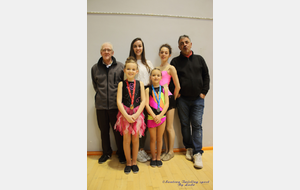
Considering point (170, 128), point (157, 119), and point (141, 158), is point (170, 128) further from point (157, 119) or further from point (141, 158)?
point (141, 158)

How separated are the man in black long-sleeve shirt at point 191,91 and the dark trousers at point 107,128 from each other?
3.49 ft

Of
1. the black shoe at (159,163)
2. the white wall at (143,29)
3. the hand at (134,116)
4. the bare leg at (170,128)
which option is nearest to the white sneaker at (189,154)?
the bare leg at (170,128)

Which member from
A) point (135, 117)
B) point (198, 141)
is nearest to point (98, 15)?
point (135, 117)

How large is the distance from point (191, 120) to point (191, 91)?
0.50 meters

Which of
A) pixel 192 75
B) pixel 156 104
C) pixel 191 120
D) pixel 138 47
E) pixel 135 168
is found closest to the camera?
pixel 135 168

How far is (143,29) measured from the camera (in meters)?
2.41

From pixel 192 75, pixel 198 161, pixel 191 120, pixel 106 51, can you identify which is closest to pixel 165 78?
pixel 192 75

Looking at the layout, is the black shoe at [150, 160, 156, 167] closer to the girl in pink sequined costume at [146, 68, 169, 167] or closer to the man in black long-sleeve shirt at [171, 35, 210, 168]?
the girl in pink sequined costume at [146, 68, 169, 167]

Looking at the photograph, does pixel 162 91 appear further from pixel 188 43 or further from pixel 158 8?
pixel 158 8

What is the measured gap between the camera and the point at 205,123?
8.77 feet

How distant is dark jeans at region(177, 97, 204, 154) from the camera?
2369 mm

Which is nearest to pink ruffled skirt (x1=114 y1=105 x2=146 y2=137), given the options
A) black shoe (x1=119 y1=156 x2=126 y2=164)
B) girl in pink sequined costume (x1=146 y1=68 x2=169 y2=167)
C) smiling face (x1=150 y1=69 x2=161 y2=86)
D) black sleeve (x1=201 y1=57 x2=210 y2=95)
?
girl in pink sequined costume (x1=146 y1=68 x2=169 y2=167)

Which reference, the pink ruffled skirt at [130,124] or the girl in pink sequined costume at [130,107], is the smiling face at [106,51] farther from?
the pink ruffled skirt at [130,124]

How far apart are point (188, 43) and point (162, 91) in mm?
887
